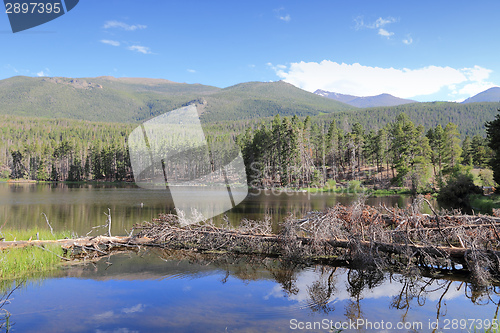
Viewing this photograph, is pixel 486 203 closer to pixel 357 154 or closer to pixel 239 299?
pixel 239 299

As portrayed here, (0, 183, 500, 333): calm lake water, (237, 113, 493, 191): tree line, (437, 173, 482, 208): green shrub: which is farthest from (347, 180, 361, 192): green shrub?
(0, 183, 500, 333): calm lake water

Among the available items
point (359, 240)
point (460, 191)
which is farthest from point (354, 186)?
point (359, 240)

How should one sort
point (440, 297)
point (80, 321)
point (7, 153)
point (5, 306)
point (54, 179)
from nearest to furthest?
1. point (80, 321)
2. point (5, 306)
3. point (440, 297)
4. point (54, 179)
5. point (7, 153)

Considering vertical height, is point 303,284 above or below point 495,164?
below

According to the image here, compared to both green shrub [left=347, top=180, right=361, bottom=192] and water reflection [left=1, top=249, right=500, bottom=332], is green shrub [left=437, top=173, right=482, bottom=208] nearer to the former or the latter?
green shrub [left=347, top=180, right=361, bottom=192]

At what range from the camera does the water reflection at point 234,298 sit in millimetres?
7527

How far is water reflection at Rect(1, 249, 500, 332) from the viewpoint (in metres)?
7.53

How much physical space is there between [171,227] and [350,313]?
903cm

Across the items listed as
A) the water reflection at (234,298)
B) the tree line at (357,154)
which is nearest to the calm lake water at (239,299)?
the water reflection at (234,298)

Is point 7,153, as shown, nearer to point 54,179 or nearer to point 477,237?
point 54,179

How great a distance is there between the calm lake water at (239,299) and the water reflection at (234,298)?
2 centimetres

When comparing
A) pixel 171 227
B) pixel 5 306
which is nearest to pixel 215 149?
pixel 171 227

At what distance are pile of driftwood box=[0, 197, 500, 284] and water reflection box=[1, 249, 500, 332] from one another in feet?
2.56

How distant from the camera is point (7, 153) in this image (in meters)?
141
